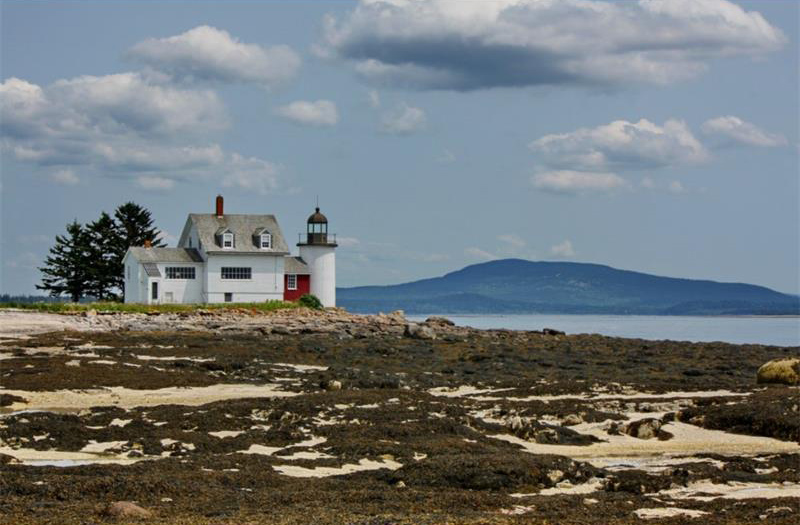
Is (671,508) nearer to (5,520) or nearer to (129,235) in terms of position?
(5,520)

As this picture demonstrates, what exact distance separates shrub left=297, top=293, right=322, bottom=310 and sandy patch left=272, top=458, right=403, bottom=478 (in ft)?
149

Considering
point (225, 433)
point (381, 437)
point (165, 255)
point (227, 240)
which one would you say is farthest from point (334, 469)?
point (227, 240)

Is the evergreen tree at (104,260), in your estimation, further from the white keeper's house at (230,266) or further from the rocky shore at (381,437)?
the rocky shore at (381,437)

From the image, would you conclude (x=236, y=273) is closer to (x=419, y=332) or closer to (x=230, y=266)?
(x=230, y=266)

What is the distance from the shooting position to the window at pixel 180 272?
6241cm

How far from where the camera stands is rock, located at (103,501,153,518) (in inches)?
469

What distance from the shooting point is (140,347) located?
38.2m

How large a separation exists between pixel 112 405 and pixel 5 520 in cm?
1255

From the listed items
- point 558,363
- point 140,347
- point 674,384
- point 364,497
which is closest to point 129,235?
point 140,347

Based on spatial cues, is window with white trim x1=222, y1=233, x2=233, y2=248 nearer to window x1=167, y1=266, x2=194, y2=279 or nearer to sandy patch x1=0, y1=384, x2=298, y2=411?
window x1=167, y1=266, x2=194, y2=279

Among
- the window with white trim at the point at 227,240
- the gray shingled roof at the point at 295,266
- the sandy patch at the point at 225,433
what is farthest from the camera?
the gray shingled roof at the point at 295,266

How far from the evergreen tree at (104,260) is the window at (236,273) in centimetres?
866

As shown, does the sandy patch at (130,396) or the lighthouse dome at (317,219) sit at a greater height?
the lighthouse dome at (317,219)

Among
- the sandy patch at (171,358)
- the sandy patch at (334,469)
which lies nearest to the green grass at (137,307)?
the sandy patch at (171,358)
